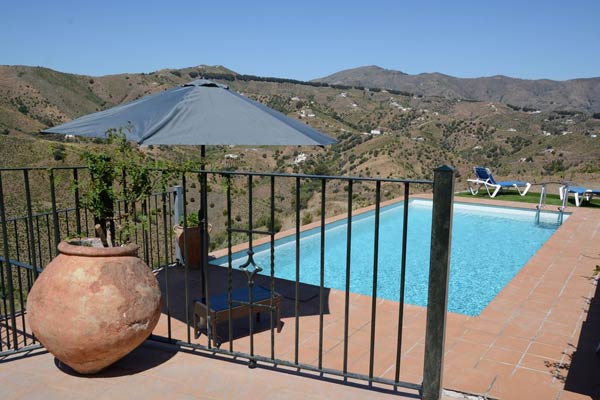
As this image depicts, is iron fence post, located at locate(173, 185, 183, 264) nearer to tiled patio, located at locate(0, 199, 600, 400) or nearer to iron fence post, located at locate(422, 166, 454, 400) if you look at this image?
tiled patio, located at locate(0, 199, 600, 400)

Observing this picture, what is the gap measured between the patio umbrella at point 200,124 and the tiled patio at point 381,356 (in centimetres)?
70

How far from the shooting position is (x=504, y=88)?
4363 inches

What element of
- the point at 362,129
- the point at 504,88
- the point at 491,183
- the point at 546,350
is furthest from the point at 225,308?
the point at 504,88

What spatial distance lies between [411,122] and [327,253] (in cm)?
4178

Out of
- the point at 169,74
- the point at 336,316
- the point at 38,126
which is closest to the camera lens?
the point at 336,316

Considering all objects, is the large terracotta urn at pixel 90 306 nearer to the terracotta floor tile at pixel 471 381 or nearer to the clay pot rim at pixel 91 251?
the clay pot rim at pixel 91 251

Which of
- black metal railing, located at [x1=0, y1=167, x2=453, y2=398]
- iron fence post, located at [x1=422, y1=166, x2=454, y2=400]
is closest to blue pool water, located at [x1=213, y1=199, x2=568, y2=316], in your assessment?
black metal railing, located at [x1=0, y1=167, x2=453, y2=398]

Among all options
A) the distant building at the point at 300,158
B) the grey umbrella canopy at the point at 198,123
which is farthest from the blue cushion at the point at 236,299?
the distant building at the point at 300,158

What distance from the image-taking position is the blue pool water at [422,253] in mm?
6114

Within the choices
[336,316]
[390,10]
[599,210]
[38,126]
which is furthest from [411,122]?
[336,316]

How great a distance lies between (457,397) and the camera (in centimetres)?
272

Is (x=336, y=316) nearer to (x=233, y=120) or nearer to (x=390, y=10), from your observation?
(x=233, y=120)

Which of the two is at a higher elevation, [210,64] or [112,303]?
[210,64]

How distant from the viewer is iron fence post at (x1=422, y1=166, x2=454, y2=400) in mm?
2055
